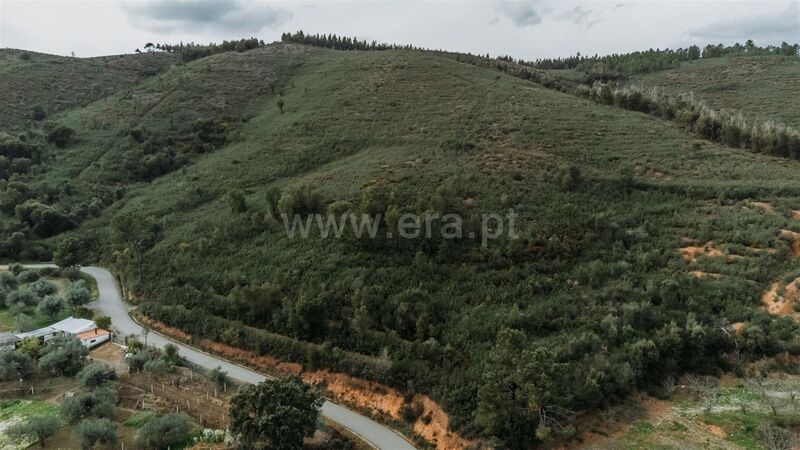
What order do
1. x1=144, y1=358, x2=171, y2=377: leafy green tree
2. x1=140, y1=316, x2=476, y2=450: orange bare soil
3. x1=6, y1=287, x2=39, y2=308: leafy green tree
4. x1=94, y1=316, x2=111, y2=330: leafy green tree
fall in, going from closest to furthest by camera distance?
x1=140, y1=316, x2=476, y2=450: orange bare soil, x1=144, y1=358, x2=171, y2=377: leafy green tree, x1=94, y1=316, x2=111, y2=330: leafy green tree, x1=6, y1=287, x2=39, y2=308: leafy green tree

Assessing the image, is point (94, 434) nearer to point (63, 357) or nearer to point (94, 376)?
point (94, 376)

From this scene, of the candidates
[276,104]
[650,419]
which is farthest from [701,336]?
[276,104]

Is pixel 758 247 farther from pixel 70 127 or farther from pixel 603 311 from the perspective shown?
pixel 70 127

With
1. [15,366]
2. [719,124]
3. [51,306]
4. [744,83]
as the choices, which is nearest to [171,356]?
[15,366]

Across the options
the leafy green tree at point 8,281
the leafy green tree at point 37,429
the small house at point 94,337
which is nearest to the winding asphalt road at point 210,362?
the small house at point 94,337

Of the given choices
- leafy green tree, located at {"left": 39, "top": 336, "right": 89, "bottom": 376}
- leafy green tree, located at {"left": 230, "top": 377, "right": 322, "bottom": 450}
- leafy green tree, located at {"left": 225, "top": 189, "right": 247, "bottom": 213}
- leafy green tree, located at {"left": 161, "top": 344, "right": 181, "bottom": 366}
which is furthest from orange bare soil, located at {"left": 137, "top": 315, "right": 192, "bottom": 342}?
leafy green tree, located at {"left": 230, "top": 377, "right": 322, "bottom": 450}

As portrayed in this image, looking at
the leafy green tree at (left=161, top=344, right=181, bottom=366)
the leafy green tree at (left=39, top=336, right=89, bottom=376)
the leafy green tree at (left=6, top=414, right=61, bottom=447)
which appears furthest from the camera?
the leafy green tree at (left=161, top=344, right=181, bottom=366)

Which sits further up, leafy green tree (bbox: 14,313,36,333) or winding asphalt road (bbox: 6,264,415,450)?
leafy green tree (bbox: 14,313,36,333)

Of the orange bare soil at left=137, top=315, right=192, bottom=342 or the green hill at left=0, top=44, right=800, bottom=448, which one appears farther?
the orange bare soil at left=137, top=315, right=192, bottom=342

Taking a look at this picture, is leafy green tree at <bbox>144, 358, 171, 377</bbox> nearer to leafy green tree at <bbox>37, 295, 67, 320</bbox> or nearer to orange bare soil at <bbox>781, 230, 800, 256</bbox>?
leafy green tree at <bbox>37, 295, 67, 320</bbox>

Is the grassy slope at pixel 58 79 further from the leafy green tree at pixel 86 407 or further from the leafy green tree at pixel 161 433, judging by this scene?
the leafy green tree at pixel 161 433
